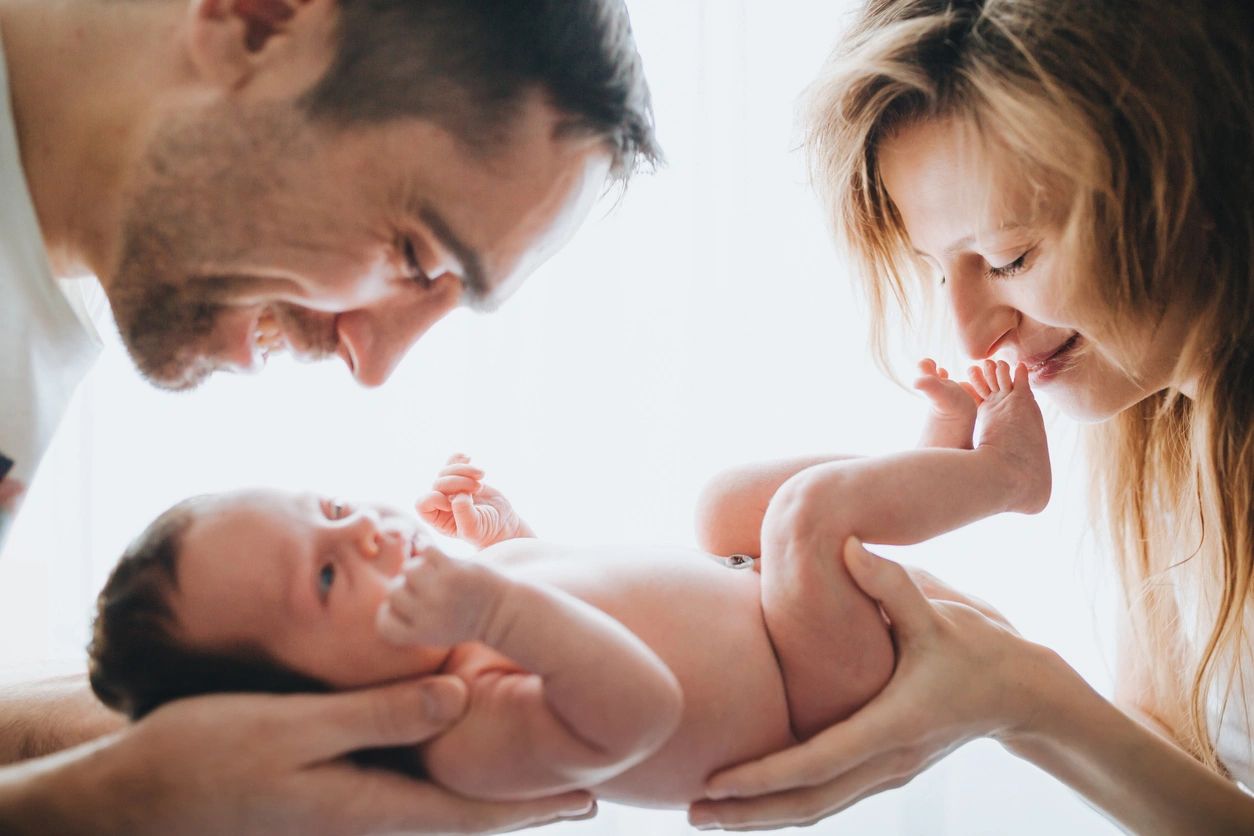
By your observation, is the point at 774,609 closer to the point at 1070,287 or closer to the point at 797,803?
the point at 797,803

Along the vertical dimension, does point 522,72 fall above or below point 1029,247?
above

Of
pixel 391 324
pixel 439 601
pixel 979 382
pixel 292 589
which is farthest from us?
pixel 979 382

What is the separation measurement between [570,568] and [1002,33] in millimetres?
832

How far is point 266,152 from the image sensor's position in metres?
1.06

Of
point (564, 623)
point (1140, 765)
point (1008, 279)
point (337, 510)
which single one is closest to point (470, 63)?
point (337, 510)

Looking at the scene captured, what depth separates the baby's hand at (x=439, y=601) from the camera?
86 cm

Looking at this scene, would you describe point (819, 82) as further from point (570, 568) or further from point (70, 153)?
point (70, 153)

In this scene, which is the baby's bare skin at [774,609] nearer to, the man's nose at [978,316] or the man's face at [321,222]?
the man's nose at [978,316]

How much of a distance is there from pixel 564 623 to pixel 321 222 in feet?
1.84

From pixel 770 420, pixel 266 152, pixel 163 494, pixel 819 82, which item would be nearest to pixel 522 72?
pixel 266 152

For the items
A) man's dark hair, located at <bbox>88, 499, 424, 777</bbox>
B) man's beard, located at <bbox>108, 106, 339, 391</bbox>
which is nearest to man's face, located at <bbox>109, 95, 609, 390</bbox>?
man's beard, located at <bbox>108, 106, 339, 391</bbox>

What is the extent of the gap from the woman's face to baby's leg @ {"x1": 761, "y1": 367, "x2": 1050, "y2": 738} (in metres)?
0.22

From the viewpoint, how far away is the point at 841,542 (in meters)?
1.07

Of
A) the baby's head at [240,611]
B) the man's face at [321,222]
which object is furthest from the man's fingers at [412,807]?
the man's face at [321,222]
